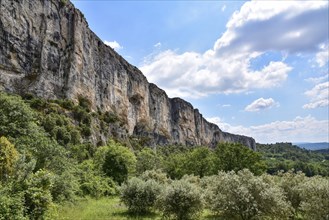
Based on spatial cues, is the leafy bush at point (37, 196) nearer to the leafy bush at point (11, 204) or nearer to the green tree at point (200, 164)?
the leafy bush at point (11, 204)

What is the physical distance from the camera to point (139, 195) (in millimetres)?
23281

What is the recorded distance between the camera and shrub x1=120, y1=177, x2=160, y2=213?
2323 centimetres

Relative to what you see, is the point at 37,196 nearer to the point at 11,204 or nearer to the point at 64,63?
the point at 11,204

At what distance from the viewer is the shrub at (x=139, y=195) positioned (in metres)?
23.2

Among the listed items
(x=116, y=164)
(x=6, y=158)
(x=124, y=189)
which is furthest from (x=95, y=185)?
(x=6, y=158)

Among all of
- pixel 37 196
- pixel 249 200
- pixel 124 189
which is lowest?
pixel 249 200

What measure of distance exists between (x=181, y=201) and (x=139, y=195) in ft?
15.8

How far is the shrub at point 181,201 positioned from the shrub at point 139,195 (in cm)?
340

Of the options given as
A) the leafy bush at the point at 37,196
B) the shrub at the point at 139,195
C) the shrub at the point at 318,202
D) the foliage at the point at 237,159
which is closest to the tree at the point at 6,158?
the leafy bush at the point at 37,196

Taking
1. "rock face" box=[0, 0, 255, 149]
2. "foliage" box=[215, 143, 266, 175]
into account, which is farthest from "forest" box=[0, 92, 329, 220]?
"rock face" box=[0, 0, 255, 149]

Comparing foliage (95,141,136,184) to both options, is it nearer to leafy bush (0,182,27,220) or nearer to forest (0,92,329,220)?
forest (0,92,329,220)

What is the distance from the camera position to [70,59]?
72.4 metres

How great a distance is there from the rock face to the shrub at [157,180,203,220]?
47.6 m

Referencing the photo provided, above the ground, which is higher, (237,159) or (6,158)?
(237,159)
